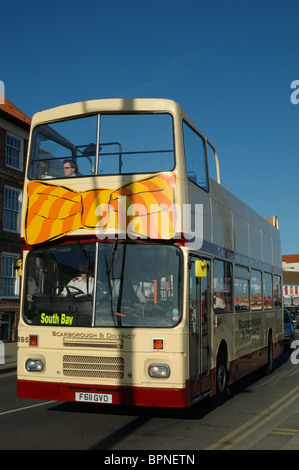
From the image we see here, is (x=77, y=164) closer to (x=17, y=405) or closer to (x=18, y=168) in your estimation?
(x=17, y=405)

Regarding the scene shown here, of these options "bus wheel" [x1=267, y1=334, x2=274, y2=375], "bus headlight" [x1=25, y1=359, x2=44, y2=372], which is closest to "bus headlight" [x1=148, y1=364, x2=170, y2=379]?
"bus headlight" [x1=25, y1=359, x2=44, y2=372]

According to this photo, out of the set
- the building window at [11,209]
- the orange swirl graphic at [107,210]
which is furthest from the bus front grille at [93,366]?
the building window at [11,209]

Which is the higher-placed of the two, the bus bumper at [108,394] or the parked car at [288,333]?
the parked car at [288,333]

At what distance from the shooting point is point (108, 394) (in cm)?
759

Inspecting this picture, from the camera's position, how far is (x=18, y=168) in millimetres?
27828

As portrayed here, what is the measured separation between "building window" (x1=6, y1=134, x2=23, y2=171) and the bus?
19.0 meters

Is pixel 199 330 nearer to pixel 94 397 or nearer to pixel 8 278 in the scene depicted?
pixel 94 397

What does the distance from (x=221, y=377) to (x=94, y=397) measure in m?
2.80

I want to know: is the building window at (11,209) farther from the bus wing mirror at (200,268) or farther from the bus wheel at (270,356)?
the bus wing mirror at (200,268)

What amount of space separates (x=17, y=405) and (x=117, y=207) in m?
4.26

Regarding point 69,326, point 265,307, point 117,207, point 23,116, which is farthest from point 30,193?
point 23,116

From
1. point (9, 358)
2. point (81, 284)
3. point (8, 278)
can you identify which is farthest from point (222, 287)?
point (8, 278)

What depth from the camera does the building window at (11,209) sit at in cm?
2688

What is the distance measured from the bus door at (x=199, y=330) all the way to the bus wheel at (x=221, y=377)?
0.70m
